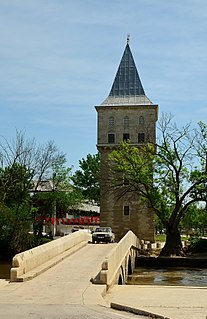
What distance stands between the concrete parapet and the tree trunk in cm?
1522

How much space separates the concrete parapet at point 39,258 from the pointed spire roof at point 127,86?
1471 inches

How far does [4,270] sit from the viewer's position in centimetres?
3641

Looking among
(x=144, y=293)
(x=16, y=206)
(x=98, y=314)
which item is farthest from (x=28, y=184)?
(x=98, y=314)

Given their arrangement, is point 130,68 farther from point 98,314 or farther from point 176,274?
point 98,314

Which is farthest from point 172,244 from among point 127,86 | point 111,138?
point 127,86

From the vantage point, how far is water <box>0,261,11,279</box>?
3194cm

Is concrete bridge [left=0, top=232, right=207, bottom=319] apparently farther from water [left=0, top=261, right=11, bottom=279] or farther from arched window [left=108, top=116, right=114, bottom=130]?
arched window [left=108, top=116, right=114, bottom=130]

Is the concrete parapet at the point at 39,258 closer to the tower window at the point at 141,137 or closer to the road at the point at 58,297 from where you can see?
the road at the point at 58,297

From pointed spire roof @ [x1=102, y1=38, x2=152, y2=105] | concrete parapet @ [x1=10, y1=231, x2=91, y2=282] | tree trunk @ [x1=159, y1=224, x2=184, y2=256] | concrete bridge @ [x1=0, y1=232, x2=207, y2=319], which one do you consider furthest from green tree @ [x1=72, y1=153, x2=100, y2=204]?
concrete bridge @ [x1=0, y1=232, x2=207, y2=319]

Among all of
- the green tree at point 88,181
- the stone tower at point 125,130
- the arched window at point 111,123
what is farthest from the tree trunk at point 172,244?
the green tree at point 88,181

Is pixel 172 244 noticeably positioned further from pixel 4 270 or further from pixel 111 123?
pixel 111 123

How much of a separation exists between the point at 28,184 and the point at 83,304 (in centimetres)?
3655

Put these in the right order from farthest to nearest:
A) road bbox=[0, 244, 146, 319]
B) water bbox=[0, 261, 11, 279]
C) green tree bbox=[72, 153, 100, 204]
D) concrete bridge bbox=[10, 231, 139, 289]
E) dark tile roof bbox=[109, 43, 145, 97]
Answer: green tree bbox=[72, 153, 100, 204] → dark tile roof bbox=[109, 43, 145, 97] → water bbox=[0, 261, 11, 279] → concrete bridge bbox=[10, 231, 139, 289] → road bbox=[0, 244, 146, 319]

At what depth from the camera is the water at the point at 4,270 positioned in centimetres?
3194
